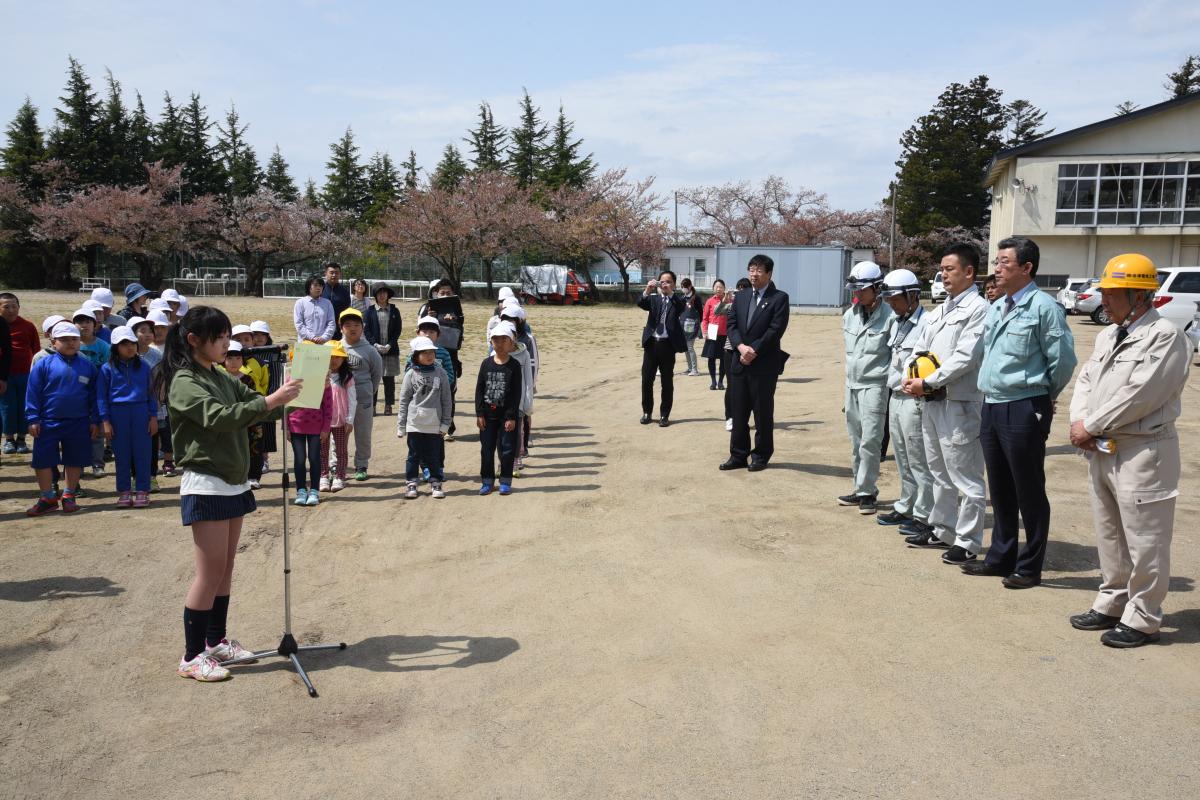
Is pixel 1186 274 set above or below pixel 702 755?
above

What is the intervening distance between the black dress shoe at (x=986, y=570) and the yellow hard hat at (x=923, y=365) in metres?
1.31

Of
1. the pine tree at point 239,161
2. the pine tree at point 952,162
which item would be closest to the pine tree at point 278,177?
the pine tree at point 239,161

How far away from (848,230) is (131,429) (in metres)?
63.3

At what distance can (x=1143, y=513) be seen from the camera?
4.90 metres

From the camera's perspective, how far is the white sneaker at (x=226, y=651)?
499 centimetres

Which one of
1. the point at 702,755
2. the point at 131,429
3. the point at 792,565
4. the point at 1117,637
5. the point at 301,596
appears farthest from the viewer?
the point at 131,429

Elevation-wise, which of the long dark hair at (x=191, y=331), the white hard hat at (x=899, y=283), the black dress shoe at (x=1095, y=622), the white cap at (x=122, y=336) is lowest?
the black dress shoe at (x=1095, y=622)

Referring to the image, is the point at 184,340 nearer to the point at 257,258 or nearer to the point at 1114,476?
the point at 1114,476

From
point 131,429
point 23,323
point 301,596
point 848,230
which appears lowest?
point 301,596

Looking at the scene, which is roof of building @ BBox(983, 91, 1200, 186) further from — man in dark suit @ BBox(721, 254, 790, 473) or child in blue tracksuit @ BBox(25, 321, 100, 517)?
child in blue tracksuit @ BBox(25, 321, 100, 517)

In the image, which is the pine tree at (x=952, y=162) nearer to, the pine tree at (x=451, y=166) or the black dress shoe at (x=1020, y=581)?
the pine tree at (x=451, y=166)

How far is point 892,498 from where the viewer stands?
8.60 m

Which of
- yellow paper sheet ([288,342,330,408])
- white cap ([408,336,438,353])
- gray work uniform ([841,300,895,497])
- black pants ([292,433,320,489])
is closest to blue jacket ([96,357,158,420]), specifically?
black pants ([292,433,320,489])

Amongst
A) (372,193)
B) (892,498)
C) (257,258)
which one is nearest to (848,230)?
(372,193)
